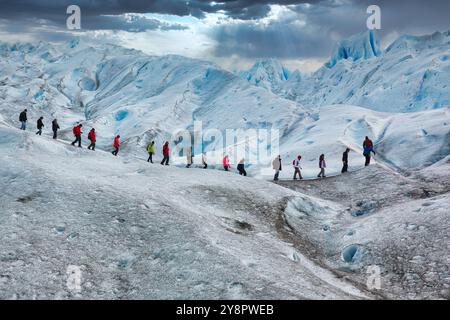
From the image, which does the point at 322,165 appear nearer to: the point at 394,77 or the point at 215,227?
the point at 215,227

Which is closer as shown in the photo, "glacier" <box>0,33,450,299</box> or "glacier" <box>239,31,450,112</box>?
"glacier" <box>0,33,450,299</box>

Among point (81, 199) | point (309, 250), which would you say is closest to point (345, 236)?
point (309, 250)

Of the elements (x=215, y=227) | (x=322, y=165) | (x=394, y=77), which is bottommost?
(x=215, y=227)

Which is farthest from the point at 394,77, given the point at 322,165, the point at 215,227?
the point at 215,227

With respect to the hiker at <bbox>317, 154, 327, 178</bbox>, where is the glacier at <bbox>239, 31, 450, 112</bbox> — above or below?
above

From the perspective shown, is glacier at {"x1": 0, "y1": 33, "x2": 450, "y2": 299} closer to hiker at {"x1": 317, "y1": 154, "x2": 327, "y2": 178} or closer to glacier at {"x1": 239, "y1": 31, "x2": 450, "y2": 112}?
hiker at {"x1": 317, "y1": 154, "x2": 327, "y2": 178}

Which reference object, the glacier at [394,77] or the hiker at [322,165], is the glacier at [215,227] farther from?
the glacier at [394,77]

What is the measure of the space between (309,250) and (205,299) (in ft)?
26.0

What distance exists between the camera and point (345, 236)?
18672mm

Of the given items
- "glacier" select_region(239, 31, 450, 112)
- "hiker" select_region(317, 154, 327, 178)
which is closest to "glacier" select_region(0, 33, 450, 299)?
"hiker" select_region(317, 154, 327, 178)

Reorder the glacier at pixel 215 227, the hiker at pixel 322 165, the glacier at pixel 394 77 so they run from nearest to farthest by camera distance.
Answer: the glacier at pixel 215 227 < the hiker at pixel 322 165 < the glacier at pixel 394 77

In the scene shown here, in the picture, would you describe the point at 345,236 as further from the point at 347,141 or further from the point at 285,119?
the point at 285,119

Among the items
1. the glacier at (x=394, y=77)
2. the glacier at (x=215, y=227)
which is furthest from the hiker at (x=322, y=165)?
the glacier at (x=394, y=77)
